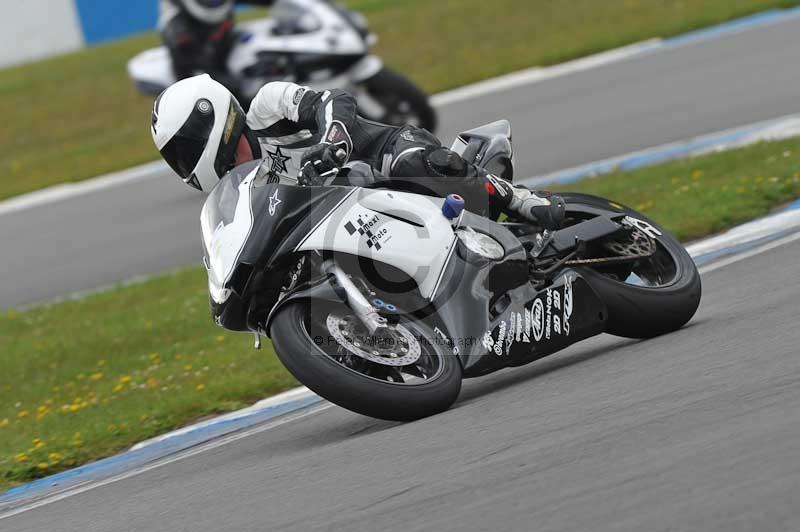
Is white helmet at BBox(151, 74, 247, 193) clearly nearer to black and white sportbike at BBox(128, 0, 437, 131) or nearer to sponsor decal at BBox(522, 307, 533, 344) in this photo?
sponsor decal at BBox(522, 307, 533, 344)

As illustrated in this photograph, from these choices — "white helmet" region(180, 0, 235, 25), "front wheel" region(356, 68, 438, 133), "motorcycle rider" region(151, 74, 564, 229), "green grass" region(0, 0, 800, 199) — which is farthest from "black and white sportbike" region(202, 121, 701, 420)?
"green grass" region(0, 0, 800, 199)

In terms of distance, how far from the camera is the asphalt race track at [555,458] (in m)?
3.45

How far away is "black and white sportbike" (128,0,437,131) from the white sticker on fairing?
714 centimetres

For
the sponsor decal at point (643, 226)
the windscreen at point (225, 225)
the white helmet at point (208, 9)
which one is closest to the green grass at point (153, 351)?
the windscreen at point (225, 225)

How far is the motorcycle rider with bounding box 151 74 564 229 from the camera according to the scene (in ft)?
17.1

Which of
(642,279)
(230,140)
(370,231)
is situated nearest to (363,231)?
(370,231)

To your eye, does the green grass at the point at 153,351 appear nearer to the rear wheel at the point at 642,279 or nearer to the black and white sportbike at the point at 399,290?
the black and white sportbike at the point at 399,290

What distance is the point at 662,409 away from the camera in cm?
419

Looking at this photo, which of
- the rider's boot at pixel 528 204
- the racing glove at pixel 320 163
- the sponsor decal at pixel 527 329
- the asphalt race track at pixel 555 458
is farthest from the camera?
the rider's boot at pixel 528 204

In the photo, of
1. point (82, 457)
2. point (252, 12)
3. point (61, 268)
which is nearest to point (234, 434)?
point (82, 457)

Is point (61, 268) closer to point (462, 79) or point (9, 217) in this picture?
point (9, 217)

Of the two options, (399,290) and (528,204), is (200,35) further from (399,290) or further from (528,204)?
(399,290)

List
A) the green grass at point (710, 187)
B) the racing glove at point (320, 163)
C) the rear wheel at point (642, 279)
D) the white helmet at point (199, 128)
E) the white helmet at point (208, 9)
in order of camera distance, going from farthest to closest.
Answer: the white helmet at point (208, 9) → the green grass at point (710, 187) → the rear wheel at point (642, 279) → the white helmet at point (199, 128) → the racing glove at point (320, 163)

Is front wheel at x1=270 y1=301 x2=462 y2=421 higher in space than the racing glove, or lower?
lower
